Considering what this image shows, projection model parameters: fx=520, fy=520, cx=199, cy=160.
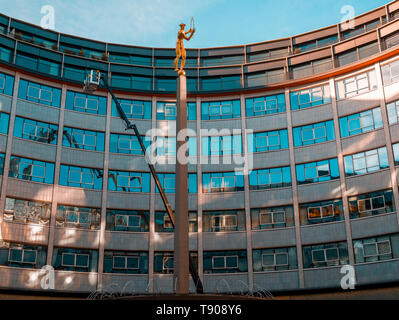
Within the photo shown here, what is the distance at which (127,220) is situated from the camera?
3959 centimetres

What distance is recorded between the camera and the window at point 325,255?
3597 centimetres

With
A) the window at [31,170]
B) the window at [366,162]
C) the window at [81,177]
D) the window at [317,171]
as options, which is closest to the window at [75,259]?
the window at [81,177]

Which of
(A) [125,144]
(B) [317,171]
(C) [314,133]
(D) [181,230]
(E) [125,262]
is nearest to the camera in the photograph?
(D) [181,230]

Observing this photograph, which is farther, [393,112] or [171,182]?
[171,182]

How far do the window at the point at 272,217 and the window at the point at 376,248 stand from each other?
5134mm

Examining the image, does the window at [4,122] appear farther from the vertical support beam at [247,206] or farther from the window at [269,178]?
the window at [269,178]

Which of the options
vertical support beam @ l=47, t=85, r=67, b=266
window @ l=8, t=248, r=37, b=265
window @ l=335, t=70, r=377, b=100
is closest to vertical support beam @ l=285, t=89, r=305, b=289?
window @ l=335, t=70, r=377, b=100

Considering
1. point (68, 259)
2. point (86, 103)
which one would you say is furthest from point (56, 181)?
point (86, 103)

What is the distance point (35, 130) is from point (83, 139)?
3.67m

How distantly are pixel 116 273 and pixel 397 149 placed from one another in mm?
21636

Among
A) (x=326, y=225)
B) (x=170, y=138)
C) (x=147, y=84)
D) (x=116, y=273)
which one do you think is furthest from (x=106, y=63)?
(x=326, y=225)

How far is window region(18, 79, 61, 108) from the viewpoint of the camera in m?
39.6

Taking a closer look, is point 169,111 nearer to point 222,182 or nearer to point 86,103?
point 86,103

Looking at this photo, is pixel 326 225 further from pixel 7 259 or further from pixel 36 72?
pixel 36 72
